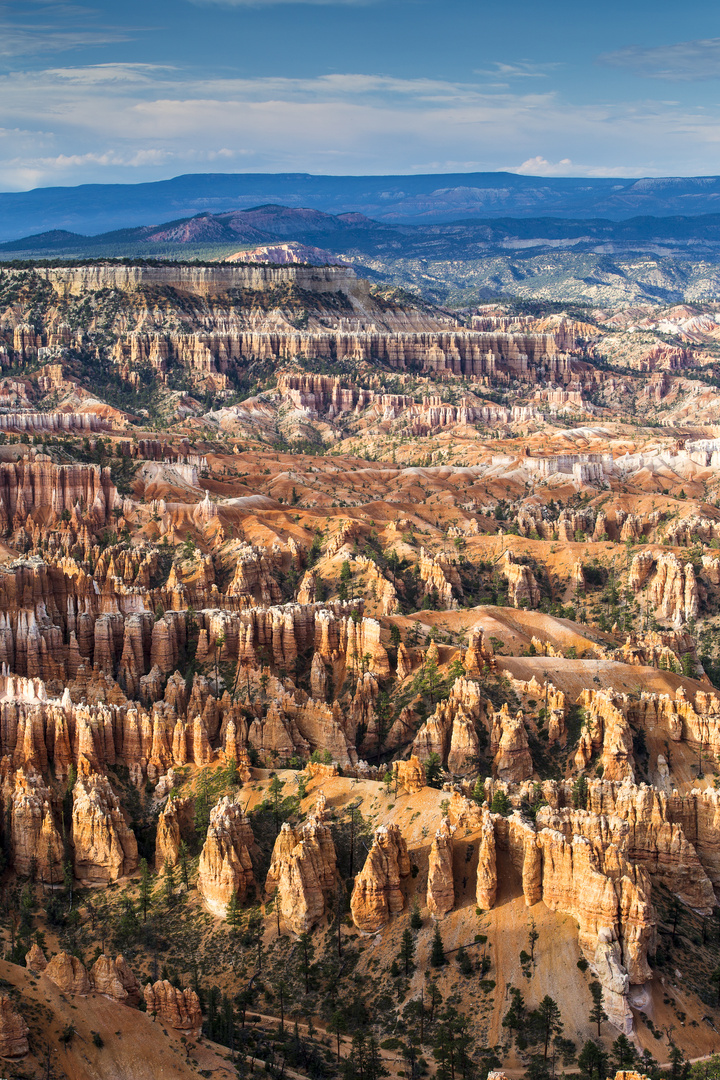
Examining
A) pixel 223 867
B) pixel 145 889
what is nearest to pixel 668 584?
pixel 223 867

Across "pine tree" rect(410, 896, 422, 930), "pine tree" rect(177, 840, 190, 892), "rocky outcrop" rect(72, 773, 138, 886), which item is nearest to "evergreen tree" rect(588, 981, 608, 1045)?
"pine tree" rect(410, 896, 422, 930)

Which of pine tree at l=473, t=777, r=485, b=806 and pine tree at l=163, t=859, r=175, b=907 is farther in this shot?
Answer: pine tree at l=473, t=777, r=485, b=806

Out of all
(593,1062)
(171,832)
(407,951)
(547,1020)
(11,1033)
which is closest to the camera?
(11,1033)

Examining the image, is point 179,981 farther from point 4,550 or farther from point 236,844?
point 4,550

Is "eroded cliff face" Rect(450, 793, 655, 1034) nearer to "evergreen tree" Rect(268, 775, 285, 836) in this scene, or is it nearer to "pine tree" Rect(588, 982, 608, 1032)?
"pine tree" Rect(588, 982, 608, 1032)

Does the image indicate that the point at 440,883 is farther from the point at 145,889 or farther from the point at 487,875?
the point at 145,889
